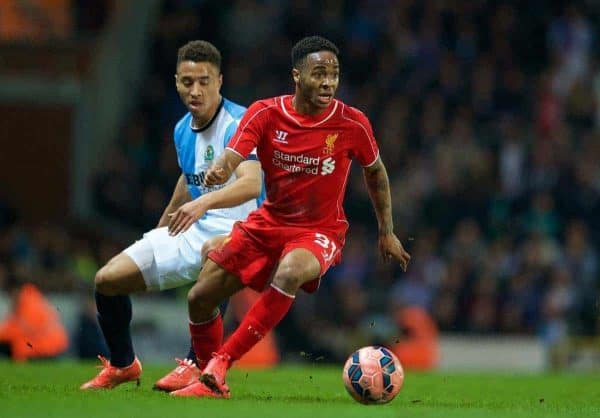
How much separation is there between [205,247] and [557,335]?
342 inches

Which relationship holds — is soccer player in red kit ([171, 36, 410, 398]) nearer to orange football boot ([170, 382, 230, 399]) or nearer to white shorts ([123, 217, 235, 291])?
orange football boot ([170, 382, 230, 399])

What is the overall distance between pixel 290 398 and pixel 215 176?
5.39 feet

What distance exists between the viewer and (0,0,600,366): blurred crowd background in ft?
54.2

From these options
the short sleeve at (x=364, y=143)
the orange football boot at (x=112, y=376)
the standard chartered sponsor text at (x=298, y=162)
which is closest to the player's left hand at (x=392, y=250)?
the short sleeve at (x=364, y=143)

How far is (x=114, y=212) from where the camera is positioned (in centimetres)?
1822

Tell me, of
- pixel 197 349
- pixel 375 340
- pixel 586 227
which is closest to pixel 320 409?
pixel 197 349

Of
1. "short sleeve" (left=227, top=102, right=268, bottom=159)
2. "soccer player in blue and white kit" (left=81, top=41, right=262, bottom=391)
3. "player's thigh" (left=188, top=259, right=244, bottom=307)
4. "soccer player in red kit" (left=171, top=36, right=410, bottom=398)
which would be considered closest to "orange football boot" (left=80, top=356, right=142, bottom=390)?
"soccer player in blue and white kit" (left=81, top=41, right=262, bottom=391)

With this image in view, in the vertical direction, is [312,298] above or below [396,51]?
below

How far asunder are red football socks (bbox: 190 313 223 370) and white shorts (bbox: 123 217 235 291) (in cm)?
38

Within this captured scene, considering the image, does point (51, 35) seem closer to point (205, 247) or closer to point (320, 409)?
point (205, 247)

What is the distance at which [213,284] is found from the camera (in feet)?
26.8

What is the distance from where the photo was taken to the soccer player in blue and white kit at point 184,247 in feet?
28.0

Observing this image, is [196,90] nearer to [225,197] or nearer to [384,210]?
[225,197]

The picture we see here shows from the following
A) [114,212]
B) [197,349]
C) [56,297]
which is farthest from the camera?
[114,212]
